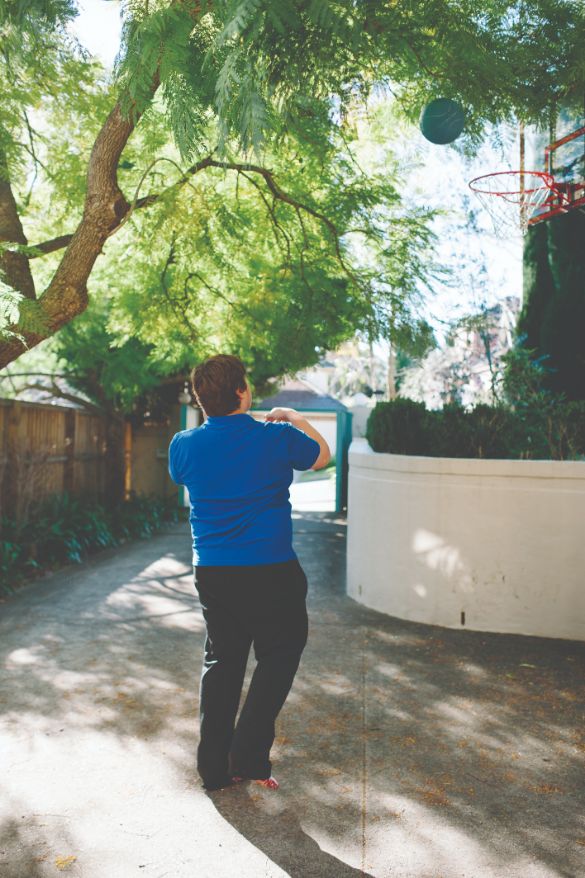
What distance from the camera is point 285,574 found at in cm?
323

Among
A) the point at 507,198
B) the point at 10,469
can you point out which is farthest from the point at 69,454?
the point at 507,198

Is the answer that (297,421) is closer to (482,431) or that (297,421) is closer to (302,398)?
(482,431)

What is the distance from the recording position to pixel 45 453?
992cm

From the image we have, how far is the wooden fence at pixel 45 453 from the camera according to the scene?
9227 millimetres

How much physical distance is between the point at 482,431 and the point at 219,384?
4.12 metres

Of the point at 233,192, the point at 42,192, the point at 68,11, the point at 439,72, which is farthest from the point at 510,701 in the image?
the point at 42,192

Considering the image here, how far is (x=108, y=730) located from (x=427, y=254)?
5460 mm

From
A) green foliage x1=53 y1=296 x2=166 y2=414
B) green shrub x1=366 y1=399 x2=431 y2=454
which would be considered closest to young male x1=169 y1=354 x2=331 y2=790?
green shrub x1=366 y1=399 x2=431 y2=454

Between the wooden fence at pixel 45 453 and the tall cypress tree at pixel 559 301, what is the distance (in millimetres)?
6388

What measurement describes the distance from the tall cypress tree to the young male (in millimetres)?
6601

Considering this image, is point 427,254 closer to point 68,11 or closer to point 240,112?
point 68,11

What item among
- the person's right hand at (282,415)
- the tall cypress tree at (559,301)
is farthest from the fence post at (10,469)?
the person's right hand at (282,415)

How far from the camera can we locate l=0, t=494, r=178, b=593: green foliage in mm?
8578

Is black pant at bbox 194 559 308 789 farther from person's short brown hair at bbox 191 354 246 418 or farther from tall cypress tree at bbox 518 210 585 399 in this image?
tall cypress tree at bbox 518 210 585 399
